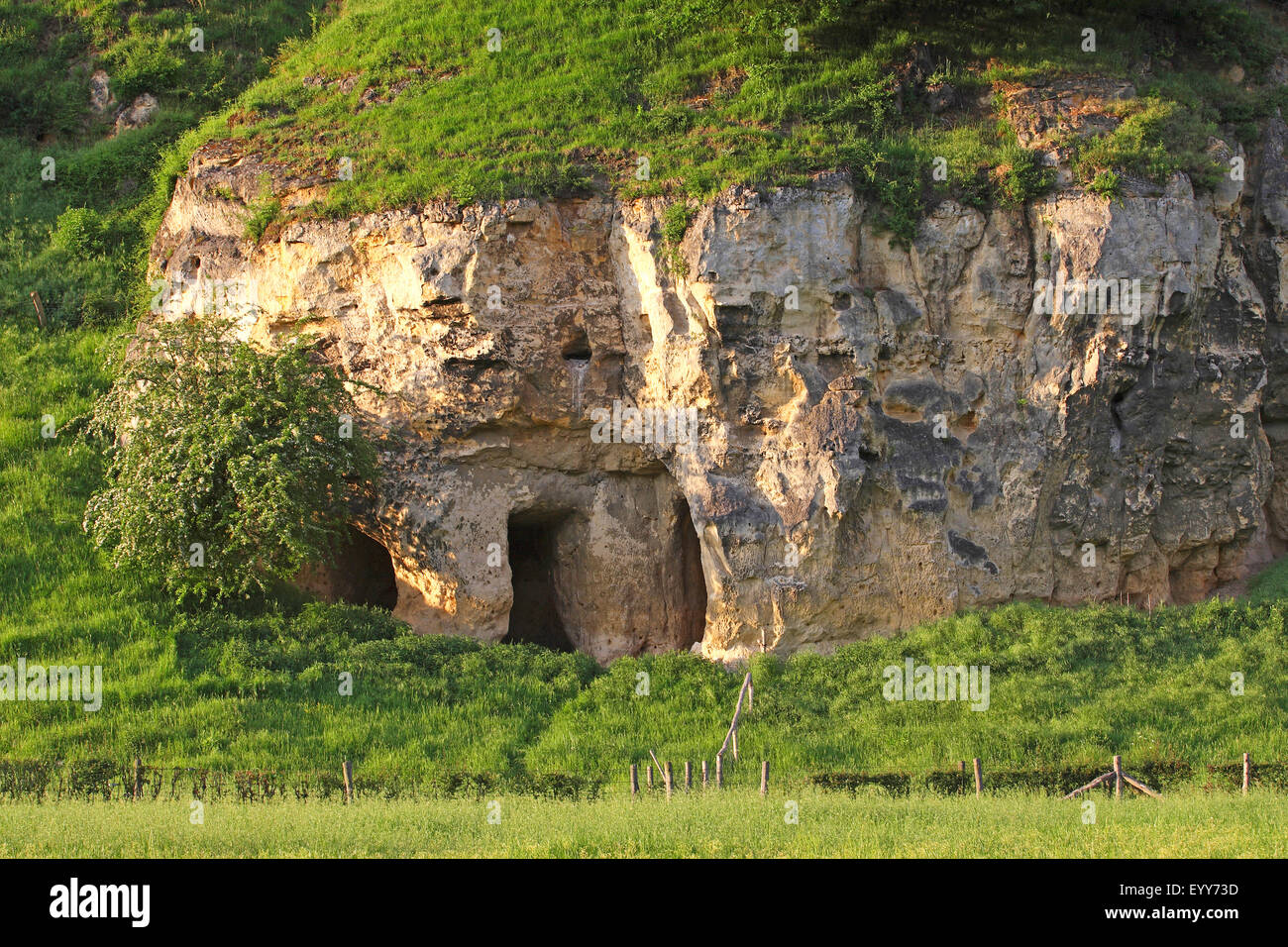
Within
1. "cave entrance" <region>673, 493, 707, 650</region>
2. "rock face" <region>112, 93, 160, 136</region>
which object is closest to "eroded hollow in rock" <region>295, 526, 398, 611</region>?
"cave entrance" <region>673, 493, 707, 650</region>

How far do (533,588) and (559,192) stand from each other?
7239 mm

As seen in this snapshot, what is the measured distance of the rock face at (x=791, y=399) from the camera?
20.8 metres

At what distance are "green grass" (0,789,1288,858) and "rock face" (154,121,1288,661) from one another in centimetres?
633

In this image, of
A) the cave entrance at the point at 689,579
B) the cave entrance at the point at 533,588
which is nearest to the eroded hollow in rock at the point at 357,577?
the cave entrance at the point at 533,588

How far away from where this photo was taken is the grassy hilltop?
1759cm

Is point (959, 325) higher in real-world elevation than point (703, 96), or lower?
lower

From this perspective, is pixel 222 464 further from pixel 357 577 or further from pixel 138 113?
pixel 138 113

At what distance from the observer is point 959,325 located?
2175 centimetres

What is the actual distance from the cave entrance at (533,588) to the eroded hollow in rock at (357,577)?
2.21 meters

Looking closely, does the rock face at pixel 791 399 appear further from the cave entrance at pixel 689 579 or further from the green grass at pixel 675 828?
the green grass at pixel 675 828

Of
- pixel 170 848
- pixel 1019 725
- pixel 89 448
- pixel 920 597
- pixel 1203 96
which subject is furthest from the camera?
pixel 1203 96

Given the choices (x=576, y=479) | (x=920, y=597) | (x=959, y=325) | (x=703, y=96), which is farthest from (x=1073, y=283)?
(x=576, y=479)

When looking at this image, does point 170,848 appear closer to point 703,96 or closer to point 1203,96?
point 703,96

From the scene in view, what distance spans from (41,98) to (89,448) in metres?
11.6
